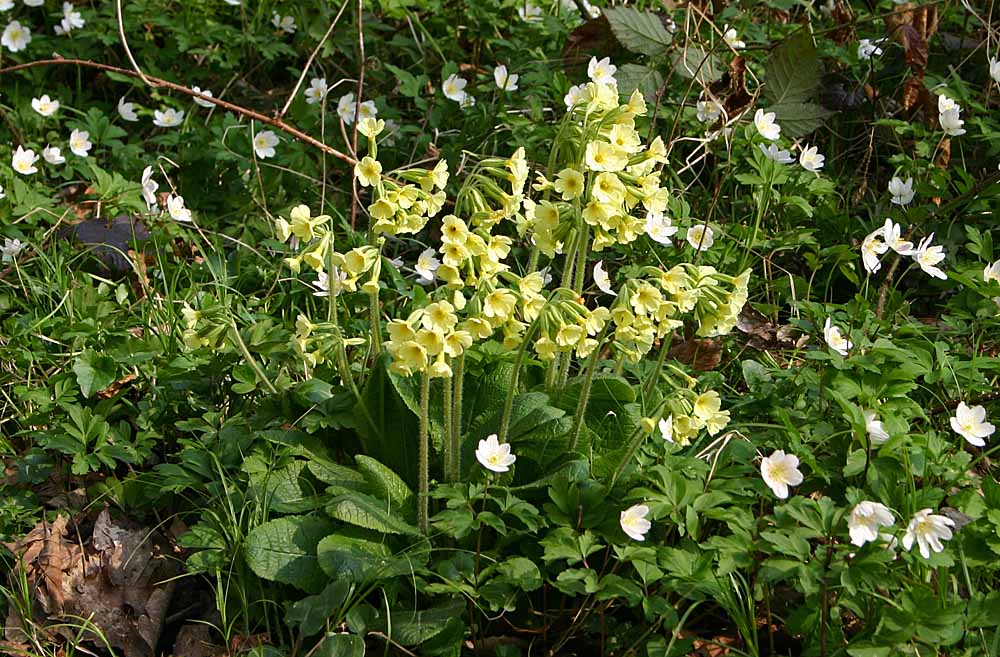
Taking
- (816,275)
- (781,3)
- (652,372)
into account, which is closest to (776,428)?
(652,372)

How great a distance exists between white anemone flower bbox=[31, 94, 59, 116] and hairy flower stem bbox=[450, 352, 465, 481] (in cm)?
257

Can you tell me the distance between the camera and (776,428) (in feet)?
7.67

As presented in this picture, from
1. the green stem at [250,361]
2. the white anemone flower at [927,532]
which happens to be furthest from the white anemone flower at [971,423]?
the green stem at [250,361]

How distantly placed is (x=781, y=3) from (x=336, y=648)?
286 centimetres

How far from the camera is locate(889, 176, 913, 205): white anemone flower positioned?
3.40 m

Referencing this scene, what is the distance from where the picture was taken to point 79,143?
3998 mm

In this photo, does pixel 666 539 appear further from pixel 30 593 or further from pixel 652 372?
pixel 30 593

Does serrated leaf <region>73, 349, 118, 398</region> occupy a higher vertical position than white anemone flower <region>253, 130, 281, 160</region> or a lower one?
higher

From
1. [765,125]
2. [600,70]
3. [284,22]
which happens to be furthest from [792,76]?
[284,22]

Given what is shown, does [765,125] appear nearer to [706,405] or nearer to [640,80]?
[640,80]

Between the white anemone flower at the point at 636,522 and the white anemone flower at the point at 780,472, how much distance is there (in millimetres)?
231

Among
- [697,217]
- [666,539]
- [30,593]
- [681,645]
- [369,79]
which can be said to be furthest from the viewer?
[369,79]

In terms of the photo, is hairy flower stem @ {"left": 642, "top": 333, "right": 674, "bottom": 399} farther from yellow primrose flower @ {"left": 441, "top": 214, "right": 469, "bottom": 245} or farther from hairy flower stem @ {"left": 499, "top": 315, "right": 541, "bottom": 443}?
yellow primrose flower @ {"left": 441, "top": 214, "right": 469, "bottom": 245}

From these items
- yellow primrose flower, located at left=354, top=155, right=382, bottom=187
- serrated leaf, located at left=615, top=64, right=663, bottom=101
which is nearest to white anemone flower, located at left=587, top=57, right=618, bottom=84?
→ serrated leaf, located at left=615, top=64, right=663, bottom=101
